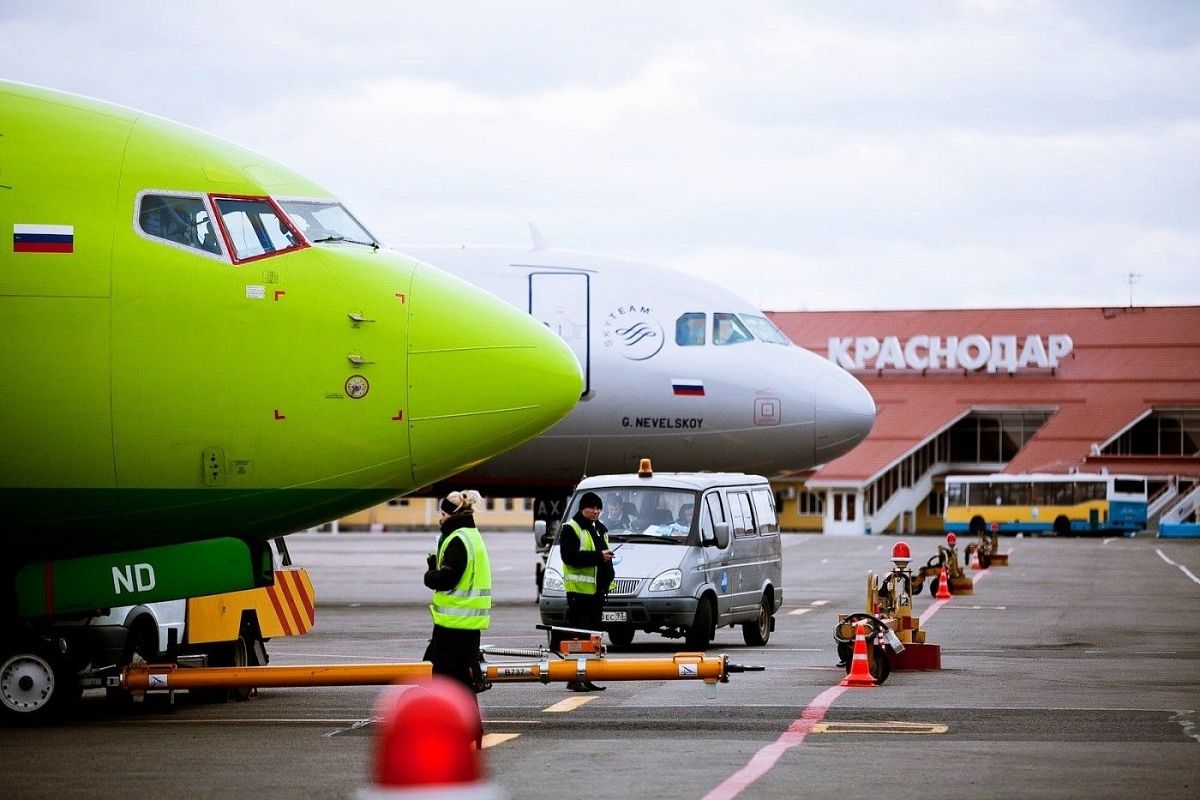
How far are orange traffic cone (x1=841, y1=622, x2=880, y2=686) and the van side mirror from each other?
517 cm

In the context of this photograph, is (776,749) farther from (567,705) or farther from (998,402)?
(998,402)

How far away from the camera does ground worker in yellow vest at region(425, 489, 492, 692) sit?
1218 cm

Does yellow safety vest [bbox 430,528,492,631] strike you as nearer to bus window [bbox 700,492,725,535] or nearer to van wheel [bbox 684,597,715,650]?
van wheel [bbox 684,597,715,650]

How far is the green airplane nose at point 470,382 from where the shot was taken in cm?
1323

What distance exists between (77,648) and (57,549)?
55.5 inches

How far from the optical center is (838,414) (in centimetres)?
2698

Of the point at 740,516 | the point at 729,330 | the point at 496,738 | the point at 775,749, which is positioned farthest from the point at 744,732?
the point at 729,330

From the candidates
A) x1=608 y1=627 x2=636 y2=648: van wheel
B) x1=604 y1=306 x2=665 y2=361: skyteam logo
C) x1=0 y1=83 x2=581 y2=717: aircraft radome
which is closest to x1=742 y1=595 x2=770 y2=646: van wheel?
x1=608 y1=627 x2=636 y2=648: van wheel

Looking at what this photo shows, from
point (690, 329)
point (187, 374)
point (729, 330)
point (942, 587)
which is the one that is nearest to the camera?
point (187, 374)

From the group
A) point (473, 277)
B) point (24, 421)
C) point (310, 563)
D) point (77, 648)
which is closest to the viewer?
point (24, 421)

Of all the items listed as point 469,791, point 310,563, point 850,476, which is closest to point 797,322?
point 850,476

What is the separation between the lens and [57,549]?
1334 cm

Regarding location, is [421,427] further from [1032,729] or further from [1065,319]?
[1065,319]

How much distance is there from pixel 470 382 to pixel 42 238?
10.5 ft
